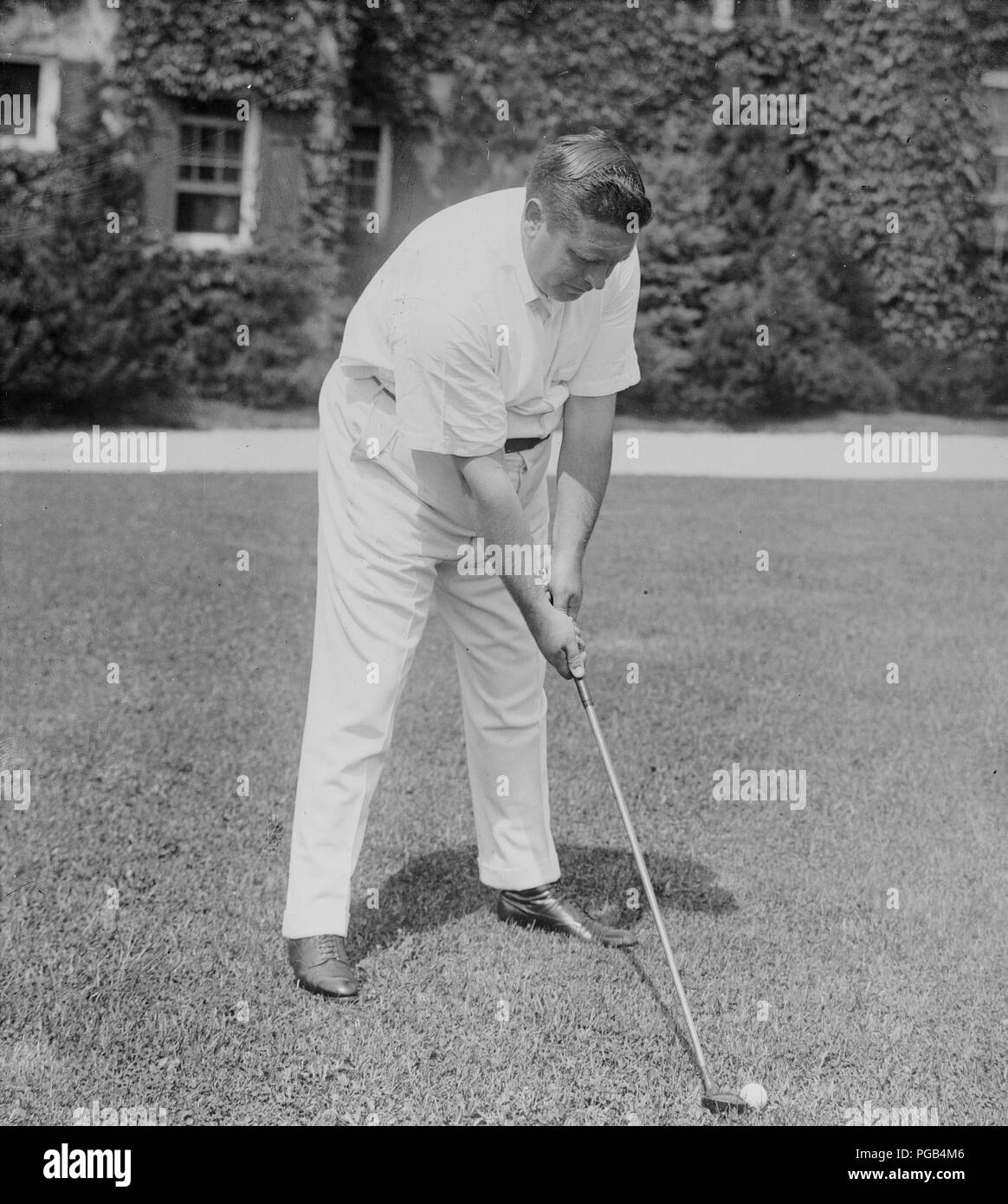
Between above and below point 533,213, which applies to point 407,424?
below

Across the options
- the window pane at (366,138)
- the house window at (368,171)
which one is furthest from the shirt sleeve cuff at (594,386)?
the window pane at (366,138)

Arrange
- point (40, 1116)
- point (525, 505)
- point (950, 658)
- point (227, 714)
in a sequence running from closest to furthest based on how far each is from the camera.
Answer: point (40, 1116)
point (525, 505)
point (227, 714)
point (950, 658)

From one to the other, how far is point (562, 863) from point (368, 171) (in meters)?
13.9

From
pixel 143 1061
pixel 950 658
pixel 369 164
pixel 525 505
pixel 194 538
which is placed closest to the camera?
pixel 143 1061

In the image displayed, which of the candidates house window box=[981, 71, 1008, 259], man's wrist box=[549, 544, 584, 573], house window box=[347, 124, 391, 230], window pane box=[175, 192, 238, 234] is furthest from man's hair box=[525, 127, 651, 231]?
house window box=[981, 71, 1008, 259]

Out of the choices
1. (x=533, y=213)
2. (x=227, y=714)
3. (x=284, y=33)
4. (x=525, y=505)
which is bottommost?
(x=227, y=714)

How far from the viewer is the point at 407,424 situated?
140 inches

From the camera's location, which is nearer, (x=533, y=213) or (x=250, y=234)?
(x=533, y=213)

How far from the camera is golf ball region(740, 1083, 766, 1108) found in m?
3.22

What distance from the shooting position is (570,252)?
3.45 meters

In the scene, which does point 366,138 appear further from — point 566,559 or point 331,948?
point 331,948

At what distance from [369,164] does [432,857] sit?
13.9 meters

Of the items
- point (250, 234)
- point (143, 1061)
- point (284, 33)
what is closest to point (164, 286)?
point (250, 234)

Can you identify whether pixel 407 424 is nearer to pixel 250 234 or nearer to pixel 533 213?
pixel 533 213
